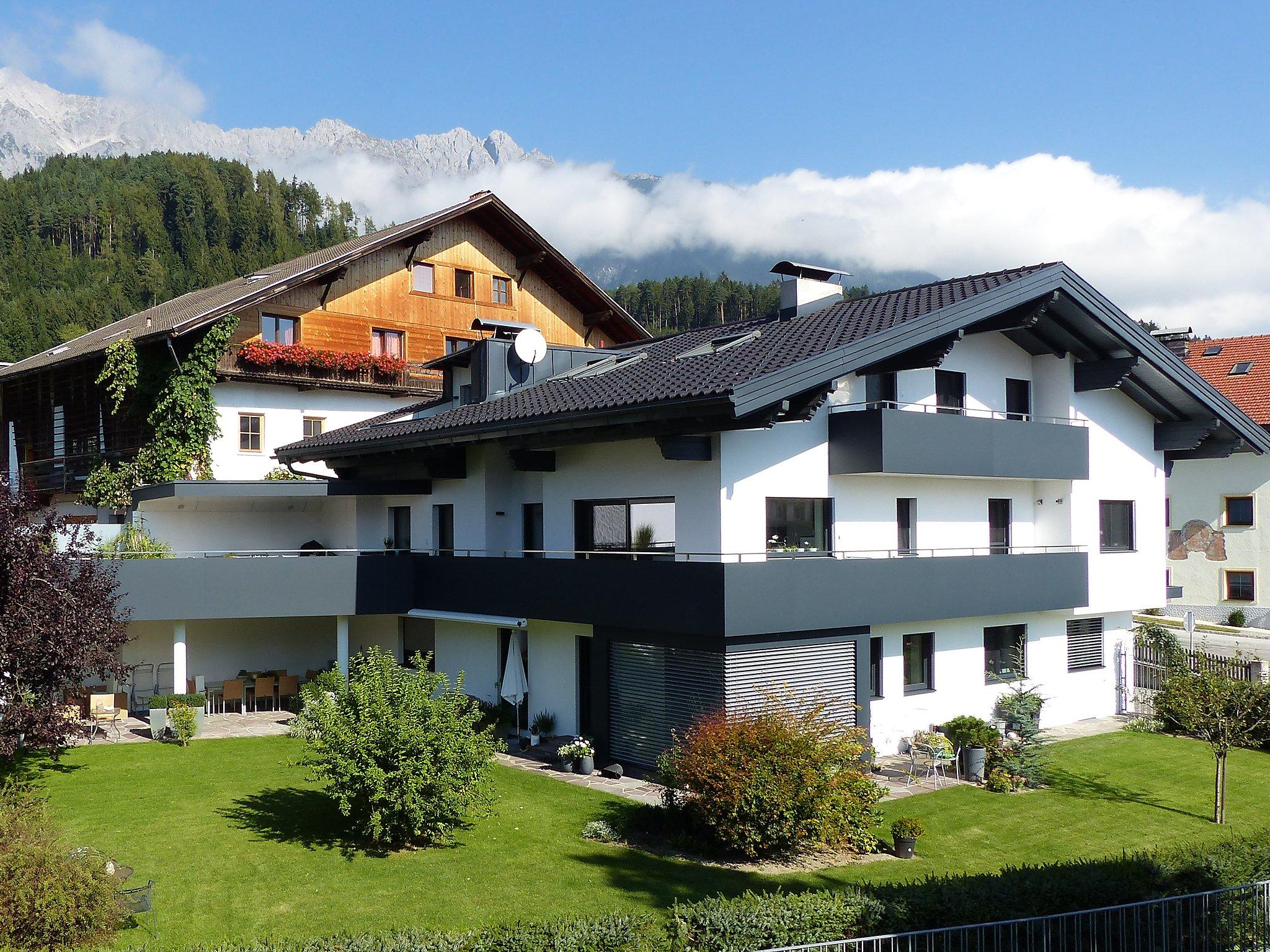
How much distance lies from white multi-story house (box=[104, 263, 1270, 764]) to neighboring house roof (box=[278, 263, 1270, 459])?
0.22 ft

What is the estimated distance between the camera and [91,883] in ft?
33.0

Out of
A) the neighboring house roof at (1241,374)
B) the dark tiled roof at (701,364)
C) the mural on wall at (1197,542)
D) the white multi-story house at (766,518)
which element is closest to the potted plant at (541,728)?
the white multi-story house at (766,518)

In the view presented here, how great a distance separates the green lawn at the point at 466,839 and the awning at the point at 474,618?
3.00 m

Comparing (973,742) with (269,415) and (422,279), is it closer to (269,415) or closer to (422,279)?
(269,415)

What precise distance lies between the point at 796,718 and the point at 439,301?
21480 millimetres

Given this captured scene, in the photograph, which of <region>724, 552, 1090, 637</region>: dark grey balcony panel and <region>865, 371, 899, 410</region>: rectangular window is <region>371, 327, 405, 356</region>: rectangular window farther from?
<region>724, 552, 1090, 637</region>: dark grey balcony panel

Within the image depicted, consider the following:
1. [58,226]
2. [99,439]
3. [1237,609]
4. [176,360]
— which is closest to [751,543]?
[176,360]

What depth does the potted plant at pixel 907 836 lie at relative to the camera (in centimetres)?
1352

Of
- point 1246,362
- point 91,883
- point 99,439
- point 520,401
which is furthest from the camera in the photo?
point 1246,362

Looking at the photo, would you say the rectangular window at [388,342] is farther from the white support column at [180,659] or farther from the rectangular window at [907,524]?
the rectangular window at [907,524]

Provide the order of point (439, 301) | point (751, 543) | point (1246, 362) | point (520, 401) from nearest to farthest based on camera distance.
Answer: point (751, 543)
point (520, 401)
point (439, 301)
point (1246, 362)

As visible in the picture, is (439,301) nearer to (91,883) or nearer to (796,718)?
(796,718)

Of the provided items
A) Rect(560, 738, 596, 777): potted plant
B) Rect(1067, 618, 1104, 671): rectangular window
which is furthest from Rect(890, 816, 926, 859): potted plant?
Rect(1067, 618, 1104, 671): rectangular window

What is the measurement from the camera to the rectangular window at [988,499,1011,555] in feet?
69.2
